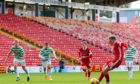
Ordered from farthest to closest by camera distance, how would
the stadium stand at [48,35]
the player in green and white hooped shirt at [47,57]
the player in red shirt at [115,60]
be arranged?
the stadium stand at [48,35] < the player in green and white hooped shirt at [47,57] < the player in red shirt at [115,60]

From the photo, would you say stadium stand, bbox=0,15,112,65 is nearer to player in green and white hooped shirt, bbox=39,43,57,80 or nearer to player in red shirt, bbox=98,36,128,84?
player in green and white hooped shirt, bbox=39,43,57,80

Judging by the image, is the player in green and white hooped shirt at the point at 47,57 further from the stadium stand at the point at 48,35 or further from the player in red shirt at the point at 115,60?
the stadium stand at the point at 48,35

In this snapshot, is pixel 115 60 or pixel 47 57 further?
pixel 47 57

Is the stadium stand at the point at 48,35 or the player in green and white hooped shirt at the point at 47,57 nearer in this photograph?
the player in green and white hooped shirt at the point at 47,57

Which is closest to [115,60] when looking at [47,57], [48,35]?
[47,57]

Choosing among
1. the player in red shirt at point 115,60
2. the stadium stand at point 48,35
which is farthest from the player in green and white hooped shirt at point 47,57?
the stadium stand at point 48,35

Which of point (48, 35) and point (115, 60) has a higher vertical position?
point (115, 60)

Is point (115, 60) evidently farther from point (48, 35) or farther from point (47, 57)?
point (48, 35)

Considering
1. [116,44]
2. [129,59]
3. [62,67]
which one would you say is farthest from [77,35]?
[116,44]

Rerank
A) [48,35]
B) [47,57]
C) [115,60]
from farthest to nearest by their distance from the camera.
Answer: [48,35] → [47,57] → [115,60]

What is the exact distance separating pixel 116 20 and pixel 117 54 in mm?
54184

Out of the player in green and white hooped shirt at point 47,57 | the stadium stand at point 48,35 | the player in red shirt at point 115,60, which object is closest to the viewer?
the player in red shirt at point 115,60

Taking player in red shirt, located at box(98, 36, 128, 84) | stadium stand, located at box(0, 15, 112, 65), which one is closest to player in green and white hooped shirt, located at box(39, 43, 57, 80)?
player in red shirt, located at box(98, 36, 128, 84)

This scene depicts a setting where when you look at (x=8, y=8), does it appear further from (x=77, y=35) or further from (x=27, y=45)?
(x=27, y=45)
